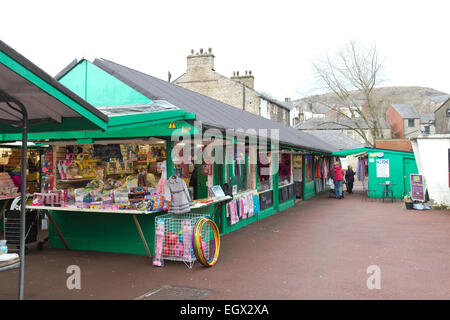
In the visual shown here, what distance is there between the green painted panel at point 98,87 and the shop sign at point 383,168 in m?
14.3

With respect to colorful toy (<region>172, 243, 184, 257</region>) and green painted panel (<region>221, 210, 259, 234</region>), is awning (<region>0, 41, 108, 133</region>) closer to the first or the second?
colorful toy (<region>172, 243, 184, 257</region>)

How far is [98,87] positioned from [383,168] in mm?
14791


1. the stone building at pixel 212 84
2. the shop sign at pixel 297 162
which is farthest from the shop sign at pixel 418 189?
the stone building at pixel 212 84

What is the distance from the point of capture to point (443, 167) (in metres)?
13.9

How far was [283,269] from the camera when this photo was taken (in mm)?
6355

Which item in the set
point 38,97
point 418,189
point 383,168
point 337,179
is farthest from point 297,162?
point 38,97

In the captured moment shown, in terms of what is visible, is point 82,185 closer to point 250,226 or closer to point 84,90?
point 84,90

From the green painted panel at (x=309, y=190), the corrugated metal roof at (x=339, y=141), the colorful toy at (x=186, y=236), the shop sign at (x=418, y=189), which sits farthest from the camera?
the corrugated metal roof at (x=339, y=141)

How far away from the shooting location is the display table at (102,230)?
23.5ft

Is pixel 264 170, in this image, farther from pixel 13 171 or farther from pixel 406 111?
pixel 406 111

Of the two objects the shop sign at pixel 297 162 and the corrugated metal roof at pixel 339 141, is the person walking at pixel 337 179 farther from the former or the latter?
the corrugated metal roof at pixel 339 141
